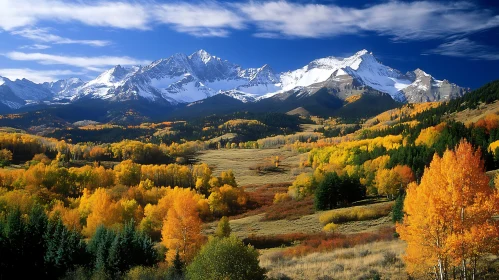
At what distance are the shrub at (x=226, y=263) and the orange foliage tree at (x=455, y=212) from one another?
11973mm

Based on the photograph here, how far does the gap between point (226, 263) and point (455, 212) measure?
1603cm

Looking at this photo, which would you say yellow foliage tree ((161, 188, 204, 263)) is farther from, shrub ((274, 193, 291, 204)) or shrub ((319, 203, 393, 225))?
shrub ((274, 193, 291, 204))

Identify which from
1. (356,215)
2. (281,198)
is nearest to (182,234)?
(356,215)

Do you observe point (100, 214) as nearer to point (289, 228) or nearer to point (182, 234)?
point (182, 234)

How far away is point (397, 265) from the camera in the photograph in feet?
100

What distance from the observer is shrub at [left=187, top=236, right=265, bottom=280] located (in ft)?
88.1

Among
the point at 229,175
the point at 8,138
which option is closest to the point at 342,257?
the point at 229,175

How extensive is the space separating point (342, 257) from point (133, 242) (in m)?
24.5

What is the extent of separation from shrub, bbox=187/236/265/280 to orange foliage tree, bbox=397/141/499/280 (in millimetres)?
11973

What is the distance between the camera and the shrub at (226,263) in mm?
26844

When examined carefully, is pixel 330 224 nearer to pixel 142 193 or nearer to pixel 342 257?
pixel 342 257

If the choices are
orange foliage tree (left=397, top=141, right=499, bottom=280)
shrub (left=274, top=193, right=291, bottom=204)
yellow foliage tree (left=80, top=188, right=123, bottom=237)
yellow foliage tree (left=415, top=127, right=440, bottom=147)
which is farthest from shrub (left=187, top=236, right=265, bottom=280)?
yellow foliage tree (left=415, top=127, right=440, bottom=147)

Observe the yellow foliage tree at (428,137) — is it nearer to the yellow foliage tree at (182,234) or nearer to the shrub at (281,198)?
the shrub at (281,198)

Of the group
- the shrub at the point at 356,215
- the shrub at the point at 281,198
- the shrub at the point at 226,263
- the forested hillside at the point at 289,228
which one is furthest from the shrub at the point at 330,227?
the shrub at the point at 281,198
